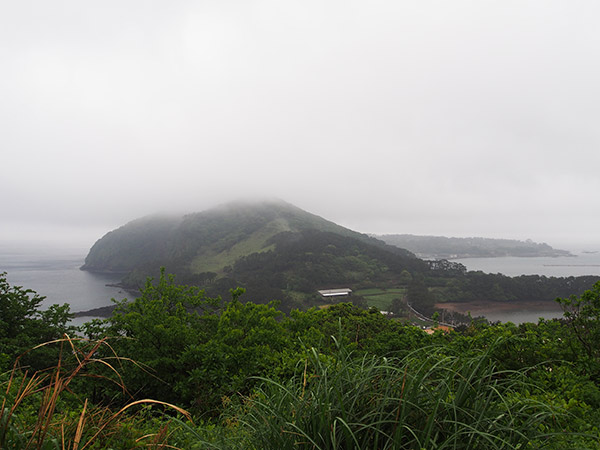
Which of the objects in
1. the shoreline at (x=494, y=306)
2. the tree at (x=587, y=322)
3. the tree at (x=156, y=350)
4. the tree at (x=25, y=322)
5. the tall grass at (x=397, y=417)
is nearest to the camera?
the tall grass at (x=397, y=417)

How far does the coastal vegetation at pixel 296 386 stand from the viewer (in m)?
2.10

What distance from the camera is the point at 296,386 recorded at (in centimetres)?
347

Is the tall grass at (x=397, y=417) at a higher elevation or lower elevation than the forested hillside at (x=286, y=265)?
higher

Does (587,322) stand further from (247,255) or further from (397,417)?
(247,255)

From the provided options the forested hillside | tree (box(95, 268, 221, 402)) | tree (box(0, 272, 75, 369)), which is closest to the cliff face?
the forested hillside

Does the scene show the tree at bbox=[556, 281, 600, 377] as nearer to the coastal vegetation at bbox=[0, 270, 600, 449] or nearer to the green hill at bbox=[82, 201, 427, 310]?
the coastal vegetation at bbox=[0, 270, 600, 449]

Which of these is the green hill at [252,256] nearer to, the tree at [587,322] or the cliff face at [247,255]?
the cliff face at [247,255]

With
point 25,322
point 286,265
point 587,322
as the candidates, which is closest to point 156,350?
point 25,322

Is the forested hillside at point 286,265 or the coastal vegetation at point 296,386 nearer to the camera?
the coastal vegetation at point 296,386

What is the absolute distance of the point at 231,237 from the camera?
6585 inches

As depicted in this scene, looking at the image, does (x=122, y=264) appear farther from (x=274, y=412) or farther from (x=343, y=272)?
(x=274, y=412)

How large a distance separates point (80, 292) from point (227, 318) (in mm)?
116776

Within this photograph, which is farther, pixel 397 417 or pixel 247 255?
pixel 247 255

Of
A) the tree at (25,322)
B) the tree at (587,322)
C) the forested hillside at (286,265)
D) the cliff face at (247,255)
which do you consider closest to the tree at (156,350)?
the tree at (25,322)
